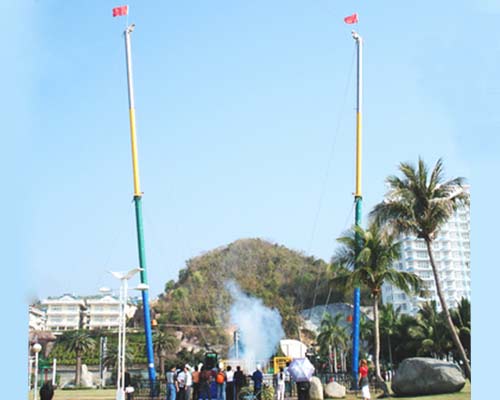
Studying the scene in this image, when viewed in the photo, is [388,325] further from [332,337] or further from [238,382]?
[238,382]

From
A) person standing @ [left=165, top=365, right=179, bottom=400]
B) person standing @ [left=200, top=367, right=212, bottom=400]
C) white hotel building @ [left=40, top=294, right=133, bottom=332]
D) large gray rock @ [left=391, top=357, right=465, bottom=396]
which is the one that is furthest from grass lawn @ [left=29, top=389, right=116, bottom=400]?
white hotel building @ [left=40, top=294, right=133, bottom=332]

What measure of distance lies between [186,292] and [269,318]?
11400 mm

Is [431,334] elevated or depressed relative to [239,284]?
depressed

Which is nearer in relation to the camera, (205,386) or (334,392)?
(205,386)

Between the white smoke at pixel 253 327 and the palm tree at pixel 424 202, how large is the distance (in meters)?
27.8

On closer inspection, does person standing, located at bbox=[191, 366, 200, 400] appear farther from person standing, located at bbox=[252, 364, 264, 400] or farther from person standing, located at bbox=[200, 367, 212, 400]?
person standing, located at bbox=[252, 364, 264, 400]

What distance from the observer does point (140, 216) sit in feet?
95.1

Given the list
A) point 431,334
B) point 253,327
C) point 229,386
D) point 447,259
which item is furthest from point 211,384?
point 447,259

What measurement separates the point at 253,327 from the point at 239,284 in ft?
29.0

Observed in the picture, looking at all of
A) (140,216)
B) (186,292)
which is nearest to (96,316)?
(186,292)

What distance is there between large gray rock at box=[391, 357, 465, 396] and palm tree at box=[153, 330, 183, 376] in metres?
43.8

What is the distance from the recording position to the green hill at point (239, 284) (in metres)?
67.8

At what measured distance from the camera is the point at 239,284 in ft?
228

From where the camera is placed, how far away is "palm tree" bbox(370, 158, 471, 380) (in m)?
27.2
